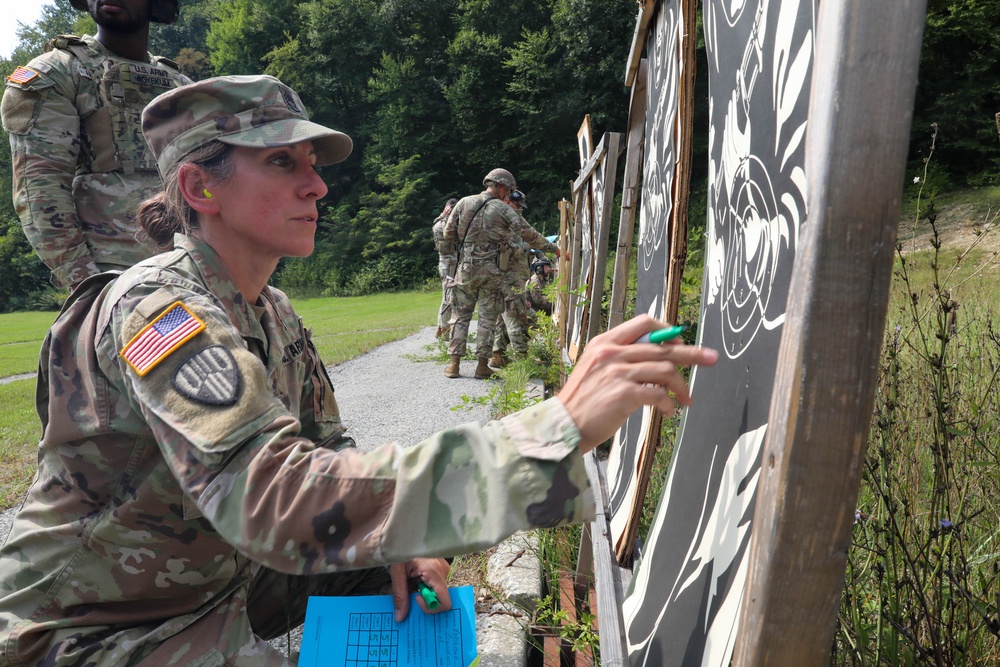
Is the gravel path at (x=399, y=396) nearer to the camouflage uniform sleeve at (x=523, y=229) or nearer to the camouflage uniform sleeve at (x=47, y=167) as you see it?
the camouflage uniform sleeve at (x=47, y=167)

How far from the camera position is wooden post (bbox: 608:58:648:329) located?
8.39 ft

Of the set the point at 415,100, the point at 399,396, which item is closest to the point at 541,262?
the point at 399,396

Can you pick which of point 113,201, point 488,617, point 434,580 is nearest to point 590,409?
point 434,580

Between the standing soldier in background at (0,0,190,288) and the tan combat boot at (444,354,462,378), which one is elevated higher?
the standing soldier in background at (0,0,190,288)

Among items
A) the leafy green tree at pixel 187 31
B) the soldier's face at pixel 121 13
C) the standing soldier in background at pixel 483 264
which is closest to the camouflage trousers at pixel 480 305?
the standing soldier in background at pixel 483 264

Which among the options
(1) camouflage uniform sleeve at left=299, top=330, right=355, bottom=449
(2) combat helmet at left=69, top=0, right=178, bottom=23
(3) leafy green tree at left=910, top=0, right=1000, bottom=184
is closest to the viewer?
(1) camouflage uniform sleeve at left=299, top=330, right=355, bottom=449

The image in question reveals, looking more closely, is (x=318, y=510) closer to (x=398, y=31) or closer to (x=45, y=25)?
(x=398, y=31)

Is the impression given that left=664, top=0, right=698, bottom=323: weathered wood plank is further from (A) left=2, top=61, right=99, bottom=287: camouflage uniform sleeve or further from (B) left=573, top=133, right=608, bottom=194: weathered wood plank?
(A) left=2, top=61, right=99, bottom=287: camouflage uniform sleeve

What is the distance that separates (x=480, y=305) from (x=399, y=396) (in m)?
1.56

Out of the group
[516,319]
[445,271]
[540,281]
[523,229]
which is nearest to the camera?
[523,229]

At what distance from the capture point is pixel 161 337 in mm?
1163

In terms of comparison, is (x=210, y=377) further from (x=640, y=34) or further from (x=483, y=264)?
(x=483, y=264)

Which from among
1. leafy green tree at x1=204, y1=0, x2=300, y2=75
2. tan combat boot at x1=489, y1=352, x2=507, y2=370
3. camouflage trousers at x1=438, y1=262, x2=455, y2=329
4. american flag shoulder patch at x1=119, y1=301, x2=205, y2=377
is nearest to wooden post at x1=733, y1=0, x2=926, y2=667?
american flag shoulder patch at x1=119, y1=301, x2=205, y2=377

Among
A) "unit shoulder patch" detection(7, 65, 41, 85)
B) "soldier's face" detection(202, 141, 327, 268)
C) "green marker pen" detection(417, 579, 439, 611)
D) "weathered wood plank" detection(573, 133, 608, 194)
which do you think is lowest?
"green marker pen" detection(417, 579, 439, 611)
